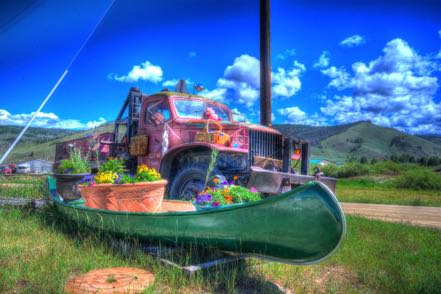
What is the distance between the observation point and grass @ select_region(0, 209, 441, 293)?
2.71 m

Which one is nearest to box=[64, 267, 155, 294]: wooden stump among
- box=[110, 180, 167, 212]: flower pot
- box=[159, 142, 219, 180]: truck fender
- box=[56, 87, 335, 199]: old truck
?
box=[110, 180, 167, 212]: flower pot

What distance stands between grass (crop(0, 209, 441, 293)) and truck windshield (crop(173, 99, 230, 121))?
3.05 meters

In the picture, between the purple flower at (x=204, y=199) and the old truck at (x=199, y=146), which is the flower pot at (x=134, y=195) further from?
the old truck at (x=199, y=146)

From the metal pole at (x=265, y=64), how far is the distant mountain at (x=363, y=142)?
4502 cm

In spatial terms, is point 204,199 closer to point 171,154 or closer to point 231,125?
point 231,125

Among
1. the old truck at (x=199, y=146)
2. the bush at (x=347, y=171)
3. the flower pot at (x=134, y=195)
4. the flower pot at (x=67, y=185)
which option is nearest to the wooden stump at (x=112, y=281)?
the flower pot at (x=134, y=195)

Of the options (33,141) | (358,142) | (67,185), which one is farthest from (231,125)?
(358,142)

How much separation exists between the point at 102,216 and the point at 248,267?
164 centimetres

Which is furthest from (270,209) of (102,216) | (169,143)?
(169,143)

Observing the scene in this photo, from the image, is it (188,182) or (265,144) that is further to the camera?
(265,144)

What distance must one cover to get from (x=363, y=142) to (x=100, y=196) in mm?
74341

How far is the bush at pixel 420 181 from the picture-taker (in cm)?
1695

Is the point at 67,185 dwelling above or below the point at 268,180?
below

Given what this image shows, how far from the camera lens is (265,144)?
6223 millimetres
